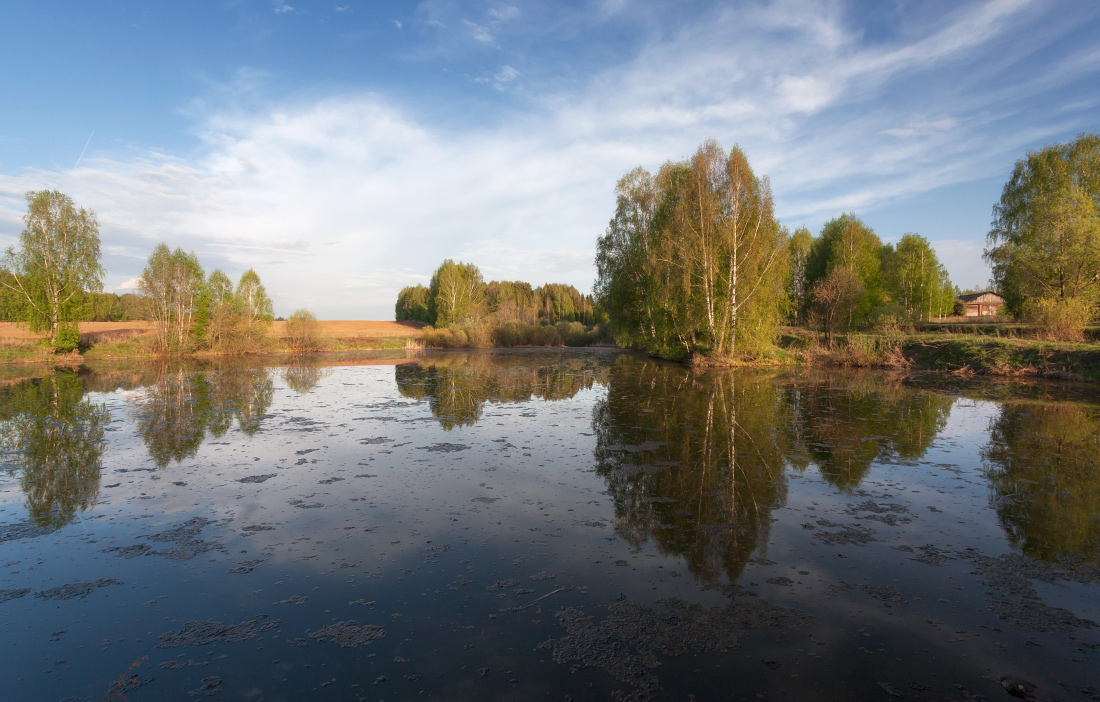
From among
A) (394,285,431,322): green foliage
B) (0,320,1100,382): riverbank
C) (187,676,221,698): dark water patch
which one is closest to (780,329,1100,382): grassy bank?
(0,320,1100,382): riverbank

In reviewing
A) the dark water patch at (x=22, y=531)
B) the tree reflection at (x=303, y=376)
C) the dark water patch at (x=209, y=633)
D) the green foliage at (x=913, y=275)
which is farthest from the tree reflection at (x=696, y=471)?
the green foliage at (x=913, y=275)

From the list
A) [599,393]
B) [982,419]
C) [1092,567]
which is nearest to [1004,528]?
[1092,567]

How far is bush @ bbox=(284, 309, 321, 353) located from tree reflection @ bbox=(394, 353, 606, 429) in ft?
49.2

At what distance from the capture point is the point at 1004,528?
5.34 meters

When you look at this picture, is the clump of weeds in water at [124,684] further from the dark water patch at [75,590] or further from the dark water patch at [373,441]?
the dark water patch at [373,441]

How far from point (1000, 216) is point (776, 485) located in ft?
108

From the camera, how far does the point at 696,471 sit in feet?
24.2

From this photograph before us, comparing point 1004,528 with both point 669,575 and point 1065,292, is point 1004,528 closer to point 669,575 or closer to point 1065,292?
point 669,575

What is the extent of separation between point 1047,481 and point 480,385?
581 inches

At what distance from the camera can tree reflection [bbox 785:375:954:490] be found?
8.05m

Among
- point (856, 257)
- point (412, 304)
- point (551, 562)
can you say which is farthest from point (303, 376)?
point (412, 304)

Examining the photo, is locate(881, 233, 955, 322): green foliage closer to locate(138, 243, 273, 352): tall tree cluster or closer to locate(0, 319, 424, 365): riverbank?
locate(0, 319, 424, 365): riverbank

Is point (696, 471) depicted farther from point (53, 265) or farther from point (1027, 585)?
point (53, 265)

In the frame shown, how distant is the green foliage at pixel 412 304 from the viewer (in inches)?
3053
